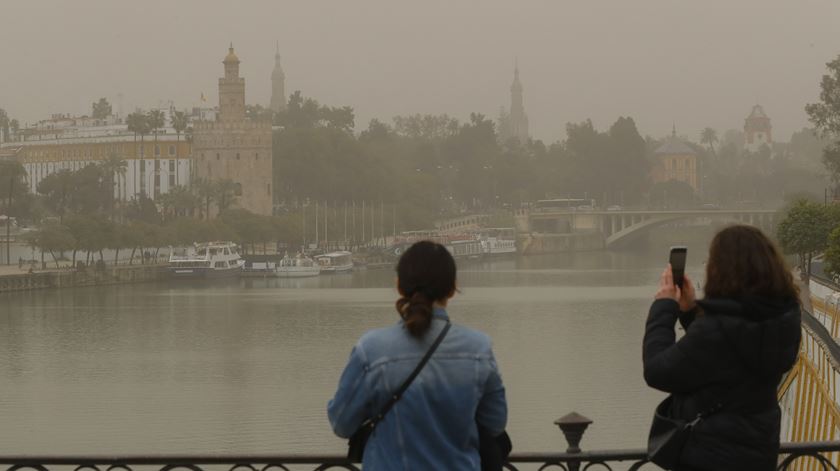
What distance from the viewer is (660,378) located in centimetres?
324

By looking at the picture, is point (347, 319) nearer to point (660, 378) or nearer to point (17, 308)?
point (17, 308)

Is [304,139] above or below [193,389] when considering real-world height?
above

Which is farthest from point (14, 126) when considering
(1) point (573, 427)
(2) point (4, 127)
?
(1) point (573, 427)

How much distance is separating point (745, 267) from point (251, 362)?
78.9 feet

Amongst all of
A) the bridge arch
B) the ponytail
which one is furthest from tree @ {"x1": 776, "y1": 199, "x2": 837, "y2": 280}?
the bridge arch

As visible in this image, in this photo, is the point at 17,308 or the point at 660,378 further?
the point at 17,308

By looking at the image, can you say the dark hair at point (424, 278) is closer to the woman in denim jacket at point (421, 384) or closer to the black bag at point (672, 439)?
the woman in denim jacket at point (421, 384)

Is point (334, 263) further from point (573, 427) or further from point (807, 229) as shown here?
point (573, 427)

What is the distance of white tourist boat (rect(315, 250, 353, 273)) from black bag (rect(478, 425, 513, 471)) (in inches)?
2260

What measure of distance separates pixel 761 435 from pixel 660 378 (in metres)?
0.23

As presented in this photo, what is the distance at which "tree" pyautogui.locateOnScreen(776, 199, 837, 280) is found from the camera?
30.0 metres

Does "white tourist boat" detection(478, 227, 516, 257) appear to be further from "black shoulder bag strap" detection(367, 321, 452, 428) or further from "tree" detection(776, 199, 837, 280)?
"black shoulder bag strap" detection(367, 321, 452, 428)

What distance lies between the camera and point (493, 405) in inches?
124

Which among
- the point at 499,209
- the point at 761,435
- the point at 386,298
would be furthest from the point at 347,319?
the point at 499,209
